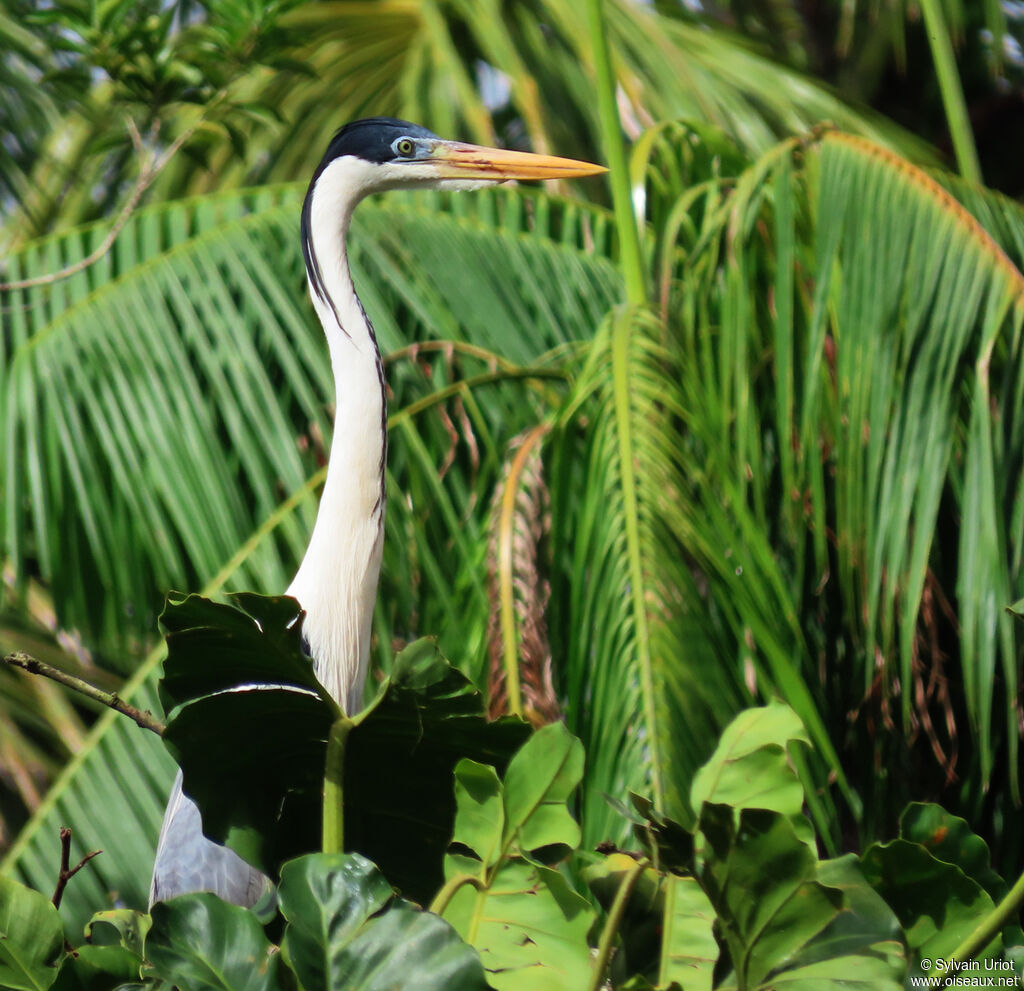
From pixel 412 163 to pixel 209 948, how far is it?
148 centimetres

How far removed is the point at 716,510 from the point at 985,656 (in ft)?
1.52

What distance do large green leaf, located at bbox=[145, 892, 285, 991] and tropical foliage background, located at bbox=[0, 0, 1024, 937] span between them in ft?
3.45

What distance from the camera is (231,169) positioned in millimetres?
3938

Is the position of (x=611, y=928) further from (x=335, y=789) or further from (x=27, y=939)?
(x=27, y=939)

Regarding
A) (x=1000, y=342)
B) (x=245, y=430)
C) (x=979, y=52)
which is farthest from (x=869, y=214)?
(x=979, y=52)

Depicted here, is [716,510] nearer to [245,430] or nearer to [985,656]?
[985,656]

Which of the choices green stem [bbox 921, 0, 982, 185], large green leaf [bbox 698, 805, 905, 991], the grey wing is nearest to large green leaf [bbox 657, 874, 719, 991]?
large green leaf [bbox 698, 805, 905, 991]

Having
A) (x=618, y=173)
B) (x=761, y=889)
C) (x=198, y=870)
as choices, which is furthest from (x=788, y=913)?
(x=618, y=173)

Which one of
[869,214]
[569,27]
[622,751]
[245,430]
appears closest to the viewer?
[622,751]

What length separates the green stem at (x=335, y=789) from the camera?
770 mm

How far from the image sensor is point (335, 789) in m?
0.81

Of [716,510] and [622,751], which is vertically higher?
[716,510]

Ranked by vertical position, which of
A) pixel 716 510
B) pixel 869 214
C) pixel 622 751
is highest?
pixel 869 214

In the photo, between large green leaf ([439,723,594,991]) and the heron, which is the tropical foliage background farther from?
large green leaf ([439,723,594,991])
